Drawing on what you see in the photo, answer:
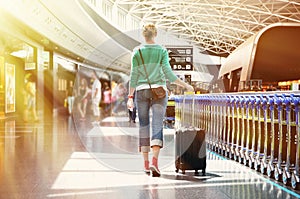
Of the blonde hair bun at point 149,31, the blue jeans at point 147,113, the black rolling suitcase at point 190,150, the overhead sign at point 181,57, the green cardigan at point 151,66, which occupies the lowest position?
the black rolling suitcase at point 190,150

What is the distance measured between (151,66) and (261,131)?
186 cm

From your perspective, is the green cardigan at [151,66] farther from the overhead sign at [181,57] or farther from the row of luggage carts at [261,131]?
the overhead sign at [181,57]

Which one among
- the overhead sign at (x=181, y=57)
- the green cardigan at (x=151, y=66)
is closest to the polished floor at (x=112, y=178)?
the green cardigan at (x=151, y=66)

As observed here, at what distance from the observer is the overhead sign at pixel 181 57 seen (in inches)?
881

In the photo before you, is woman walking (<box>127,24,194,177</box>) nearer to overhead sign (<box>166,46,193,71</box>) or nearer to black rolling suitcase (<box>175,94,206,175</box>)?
black rolling suitcase (<box>175,94,206,175</box>)

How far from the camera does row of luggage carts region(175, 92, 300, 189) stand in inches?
226

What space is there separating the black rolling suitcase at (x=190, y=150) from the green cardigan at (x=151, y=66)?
0.78 meters

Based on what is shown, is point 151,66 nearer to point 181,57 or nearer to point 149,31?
point 149,31

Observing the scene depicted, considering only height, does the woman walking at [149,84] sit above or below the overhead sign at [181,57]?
below

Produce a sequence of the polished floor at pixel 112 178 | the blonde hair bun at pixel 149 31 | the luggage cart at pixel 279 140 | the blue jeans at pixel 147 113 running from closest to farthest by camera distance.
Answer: the polished floor at pixel 112 178, the luggage cart at pixel 279 140, the blue jeans at pixel 147 113, the blonde hair bun at pixel 149 31

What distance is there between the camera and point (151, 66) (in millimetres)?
6152

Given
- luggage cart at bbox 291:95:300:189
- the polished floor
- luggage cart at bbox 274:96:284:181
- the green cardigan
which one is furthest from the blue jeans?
luggage cart at bbox 291:95:300:189

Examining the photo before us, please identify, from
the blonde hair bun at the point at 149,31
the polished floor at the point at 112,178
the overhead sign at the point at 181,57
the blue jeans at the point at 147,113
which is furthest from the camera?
the overhead sign at the point at 181,57

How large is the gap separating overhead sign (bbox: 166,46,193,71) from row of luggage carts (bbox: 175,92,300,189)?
1272 cm
